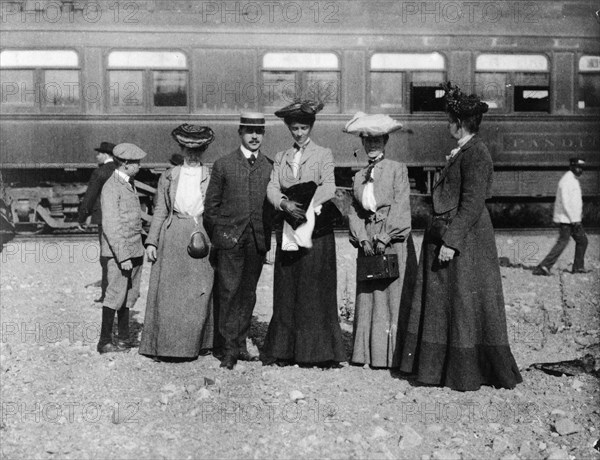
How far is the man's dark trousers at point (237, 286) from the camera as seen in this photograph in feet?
17.4

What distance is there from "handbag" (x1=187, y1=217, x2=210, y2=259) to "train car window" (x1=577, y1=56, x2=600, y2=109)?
955 cm

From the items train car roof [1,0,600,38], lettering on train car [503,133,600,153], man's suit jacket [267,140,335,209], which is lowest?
man's suit jacket [267,140,335,209]

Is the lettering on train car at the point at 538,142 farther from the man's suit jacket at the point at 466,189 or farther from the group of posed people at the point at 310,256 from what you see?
the man's suit jacket at the point at 466,189

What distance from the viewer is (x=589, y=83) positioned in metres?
12.8

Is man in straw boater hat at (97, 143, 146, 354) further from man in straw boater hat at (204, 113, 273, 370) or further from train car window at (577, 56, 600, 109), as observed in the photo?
train car window at (577, 56, 600, 109)

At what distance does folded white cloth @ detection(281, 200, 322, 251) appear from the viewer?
16.6ft

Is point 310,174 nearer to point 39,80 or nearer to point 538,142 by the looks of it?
point 39,80

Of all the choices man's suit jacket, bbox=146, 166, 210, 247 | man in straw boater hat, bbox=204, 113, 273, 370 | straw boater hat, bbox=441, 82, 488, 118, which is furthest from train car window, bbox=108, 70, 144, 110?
straw boater hat, bbox=441, 82, 488, 118

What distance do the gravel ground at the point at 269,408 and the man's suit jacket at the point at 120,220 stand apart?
860mm

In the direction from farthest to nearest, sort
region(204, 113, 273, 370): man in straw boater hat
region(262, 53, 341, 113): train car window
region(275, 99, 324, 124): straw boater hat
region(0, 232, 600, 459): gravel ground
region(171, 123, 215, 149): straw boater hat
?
region(262, 53, 341, 113): train car window < region(171, 123, 215, 149): straw boater hat < region(204, 113, 273, 370): man in straw boater hat < region(275, 99, 324, 124): straw boater hat < region(0, 232, 600, 459): gravel ground

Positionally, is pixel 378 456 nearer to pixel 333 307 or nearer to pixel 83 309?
pixel 333 307

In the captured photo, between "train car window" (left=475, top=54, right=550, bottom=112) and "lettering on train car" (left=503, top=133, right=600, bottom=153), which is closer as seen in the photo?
"train car window" (left=475, top=54, right=550, bottom=112)

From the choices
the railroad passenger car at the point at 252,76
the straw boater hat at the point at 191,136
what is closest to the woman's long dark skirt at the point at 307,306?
the straw boater hat at the point at 191,136

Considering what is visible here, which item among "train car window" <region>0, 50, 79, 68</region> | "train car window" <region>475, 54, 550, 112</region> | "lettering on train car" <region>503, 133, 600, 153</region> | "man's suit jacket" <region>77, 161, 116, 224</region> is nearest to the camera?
"man's suit jacket" <region>77, 161, 116, 224</region>
